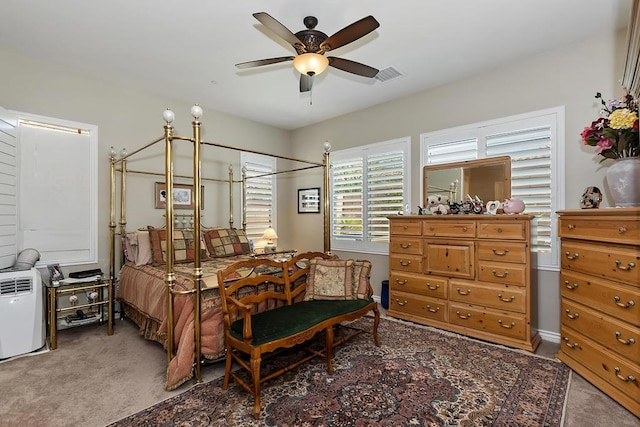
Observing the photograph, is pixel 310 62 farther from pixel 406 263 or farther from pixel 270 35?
pixel 406 263

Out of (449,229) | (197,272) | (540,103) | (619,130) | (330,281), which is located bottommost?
(330,281)

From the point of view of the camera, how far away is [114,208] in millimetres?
3828

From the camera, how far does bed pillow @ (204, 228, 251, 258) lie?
166 inches

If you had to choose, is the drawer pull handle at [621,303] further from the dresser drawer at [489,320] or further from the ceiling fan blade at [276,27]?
the ceiling fan blade at [276,27]

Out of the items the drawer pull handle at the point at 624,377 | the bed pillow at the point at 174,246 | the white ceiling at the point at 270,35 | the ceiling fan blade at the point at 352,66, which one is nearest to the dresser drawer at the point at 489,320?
the drawer pull handle at the point at 624,377

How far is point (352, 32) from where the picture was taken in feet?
7.23

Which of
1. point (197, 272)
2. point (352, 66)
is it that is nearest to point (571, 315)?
point (352, 66)

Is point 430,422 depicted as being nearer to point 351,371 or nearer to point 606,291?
point 351,371

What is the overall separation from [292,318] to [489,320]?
6.78 feet

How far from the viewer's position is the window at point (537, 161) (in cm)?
315

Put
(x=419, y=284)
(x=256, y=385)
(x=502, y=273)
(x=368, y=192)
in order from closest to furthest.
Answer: (x=256, y=385), (x=502, y=273), (x=419, y=284), (x=368, y=192)

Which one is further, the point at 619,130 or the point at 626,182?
the point at 619,130

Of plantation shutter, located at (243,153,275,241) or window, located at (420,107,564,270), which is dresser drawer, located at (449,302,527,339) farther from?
plantation shutter, located at (243,153,275,241)

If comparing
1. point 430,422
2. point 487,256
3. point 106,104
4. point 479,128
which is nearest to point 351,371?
point 430,422
